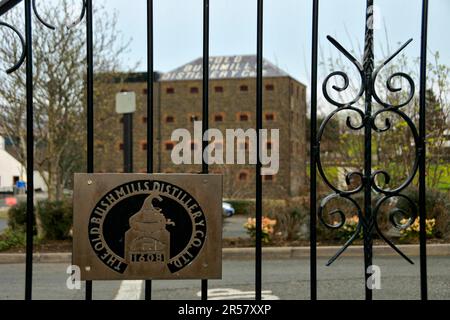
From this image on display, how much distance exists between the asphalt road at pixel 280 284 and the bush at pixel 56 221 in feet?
6.88

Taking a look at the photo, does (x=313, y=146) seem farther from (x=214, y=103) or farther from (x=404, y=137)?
(x=214, y=103)

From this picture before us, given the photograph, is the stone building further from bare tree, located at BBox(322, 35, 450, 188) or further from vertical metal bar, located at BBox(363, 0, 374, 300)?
vertical metal bar, located at BBox(363, 0, 374, 300)

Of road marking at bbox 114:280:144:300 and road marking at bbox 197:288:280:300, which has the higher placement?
road marking at bbox 114:280:144:300

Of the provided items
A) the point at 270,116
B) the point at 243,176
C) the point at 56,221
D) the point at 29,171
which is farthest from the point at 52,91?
the point at 270,116

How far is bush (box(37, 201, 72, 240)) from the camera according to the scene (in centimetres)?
1132

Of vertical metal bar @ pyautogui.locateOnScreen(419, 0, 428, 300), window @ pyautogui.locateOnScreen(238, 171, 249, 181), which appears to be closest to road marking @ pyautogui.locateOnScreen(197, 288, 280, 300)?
vertical metal bar @ pyautogui.locateOnScreen(419, 0, 428, 300)

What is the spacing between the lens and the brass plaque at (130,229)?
7.57ft

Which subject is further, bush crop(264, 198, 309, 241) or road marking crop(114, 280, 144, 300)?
bush crop(264, 198, 309, 241)

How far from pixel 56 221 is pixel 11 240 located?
2.67ft

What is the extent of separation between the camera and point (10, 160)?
25.8 metres

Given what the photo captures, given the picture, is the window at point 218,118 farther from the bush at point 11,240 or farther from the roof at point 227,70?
the bush at point 11,240

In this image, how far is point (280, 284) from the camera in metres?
7.60

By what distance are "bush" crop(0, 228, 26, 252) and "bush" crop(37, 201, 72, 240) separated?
0.43 meters
